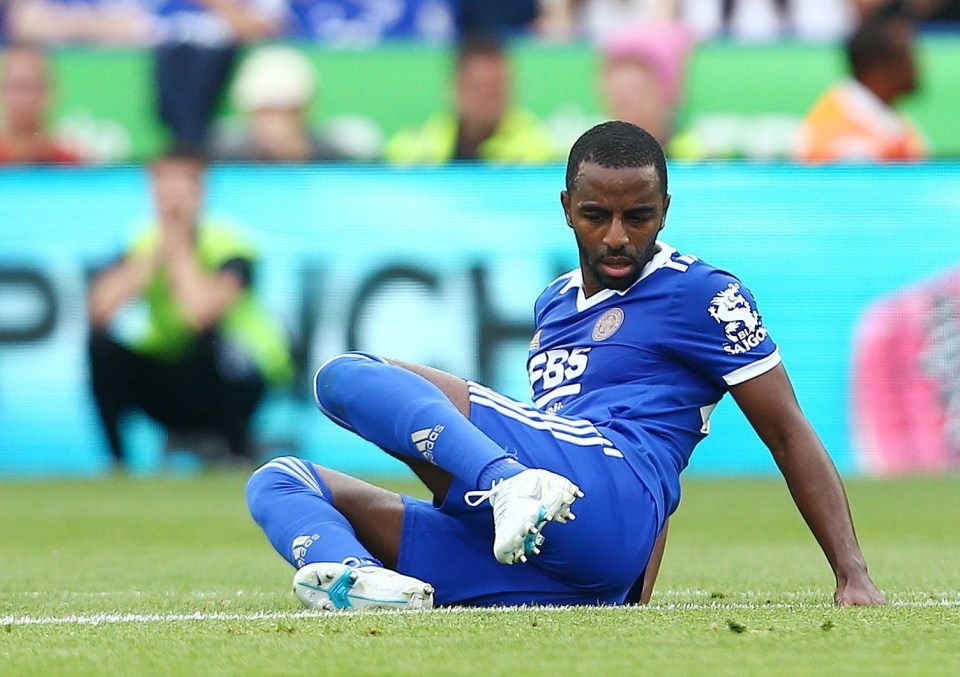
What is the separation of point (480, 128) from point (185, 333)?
9.74 feet

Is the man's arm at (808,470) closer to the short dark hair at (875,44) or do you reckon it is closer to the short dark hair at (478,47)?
the short dark hair at (478,47)

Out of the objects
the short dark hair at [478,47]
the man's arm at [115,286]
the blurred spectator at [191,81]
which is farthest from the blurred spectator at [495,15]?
the man's arm at [115,286]

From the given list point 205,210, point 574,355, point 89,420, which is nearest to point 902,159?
point 205,210

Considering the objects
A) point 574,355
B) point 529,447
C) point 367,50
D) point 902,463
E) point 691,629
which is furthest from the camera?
point 367,50

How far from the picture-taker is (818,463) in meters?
4.41

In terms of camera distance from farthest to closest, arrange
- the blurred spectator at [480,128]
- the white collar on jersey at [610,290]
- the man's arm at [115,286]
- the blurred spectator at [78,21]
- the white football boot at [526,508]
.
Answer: the blurred spectator at [78,21] → the blurred spectator at [480,128] → the man's arm at [115,286] → the white collar on jersey at [610,290] → the white football boot at [526,508]

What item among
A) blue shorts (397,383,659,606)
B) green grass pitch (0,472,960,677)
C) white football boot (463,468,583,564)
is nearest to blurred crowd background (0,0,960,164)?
green grass pitch (0,472,960,677)

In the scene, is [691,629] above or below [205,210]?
above

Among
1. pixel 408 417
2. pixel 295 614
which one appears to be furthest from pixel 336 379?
pixel 295 614

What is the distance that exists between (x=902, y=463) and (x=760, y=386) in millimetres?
9769

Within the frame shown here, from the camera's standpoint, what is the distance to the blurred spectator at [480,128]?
14562mm

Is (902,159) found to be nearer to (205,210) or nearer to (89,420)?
(205,210)

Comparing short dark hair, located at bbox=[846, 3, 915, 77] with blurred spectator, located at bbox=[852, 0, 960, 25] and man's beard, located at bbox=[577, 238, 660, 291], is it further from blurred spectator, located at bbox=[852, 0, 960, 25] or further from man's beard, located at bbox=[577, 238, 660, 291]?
man's beard, located at bbox=[577, 238, 660, 291]

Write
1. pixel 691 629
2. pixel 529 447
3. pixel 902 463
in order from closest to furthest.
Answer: pixel 691 629, pixel 529 447, pixel 902 463
